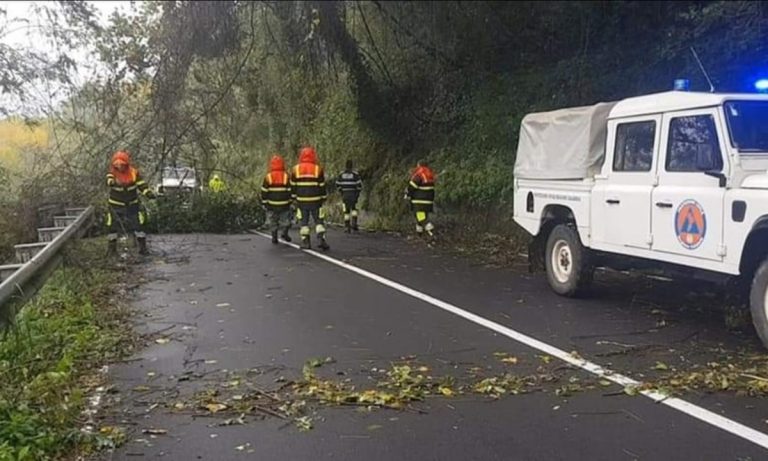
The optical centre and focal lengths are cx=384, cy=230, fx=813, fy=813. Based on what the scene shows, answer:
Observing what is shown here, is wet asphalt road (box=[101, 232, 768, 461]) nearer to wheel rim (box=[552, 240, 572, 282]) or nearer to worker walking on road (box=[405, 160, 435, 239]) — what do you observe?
wheel rim (box=[552, 240, 572, 282])

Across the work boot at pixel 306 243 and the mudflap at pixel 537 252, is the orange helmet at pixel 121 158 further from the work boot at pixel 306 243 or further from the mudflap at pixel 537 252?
the mudflap at pixel 537 252

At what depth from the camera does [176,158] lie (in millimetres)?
14414

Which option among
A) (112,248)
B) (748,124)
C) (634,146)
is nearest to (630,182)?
(634,146)

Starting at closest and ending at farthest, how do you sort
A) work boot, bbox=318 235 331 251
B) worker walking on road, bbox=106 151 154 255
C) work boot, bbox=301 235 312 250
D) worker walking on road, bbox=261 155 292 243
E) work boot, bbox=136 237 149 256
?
worker walking on road, bbox=106 151 154 255
work boot, bbox=136 237 149 256
work boot, bbox=318 235 331 251
work boot, bbox=301 235 312 250
worker walking on road, bbox=261 155 292 243

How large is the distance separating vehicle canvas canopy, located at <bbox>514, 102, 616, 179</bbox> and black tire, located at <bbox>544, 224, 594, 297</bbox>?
75 centimetres

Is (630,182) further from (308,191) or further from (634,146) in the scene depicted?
(308,191)

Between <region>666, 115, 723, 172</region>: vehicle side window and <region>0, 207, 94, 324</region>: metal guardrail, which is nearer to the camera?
<region>0, 207, 94, 324</region>: metal guardrail

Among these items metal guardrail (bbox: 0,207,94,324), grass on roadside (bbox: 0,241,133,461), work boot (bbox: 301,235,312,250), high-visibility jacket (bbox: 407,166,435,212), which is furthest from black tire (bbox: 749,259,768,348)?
high-visibility jacket (bbox: 407,166,435,212)

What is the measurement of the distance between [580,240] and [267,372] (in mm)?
4759

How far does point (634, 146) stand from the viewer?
30.3 feet

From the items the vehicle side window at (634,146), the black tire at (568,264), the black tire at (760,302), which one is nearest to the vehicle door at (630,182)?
the vehicle side window at (634,146)

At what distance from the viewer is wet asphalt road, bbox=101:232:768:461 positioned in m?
5.07

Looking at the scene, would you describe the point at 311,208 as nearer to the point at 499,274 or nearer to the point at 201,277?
the point at 201,277

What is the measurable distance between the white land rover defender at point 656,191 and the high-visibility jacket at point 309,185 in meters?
5.95
